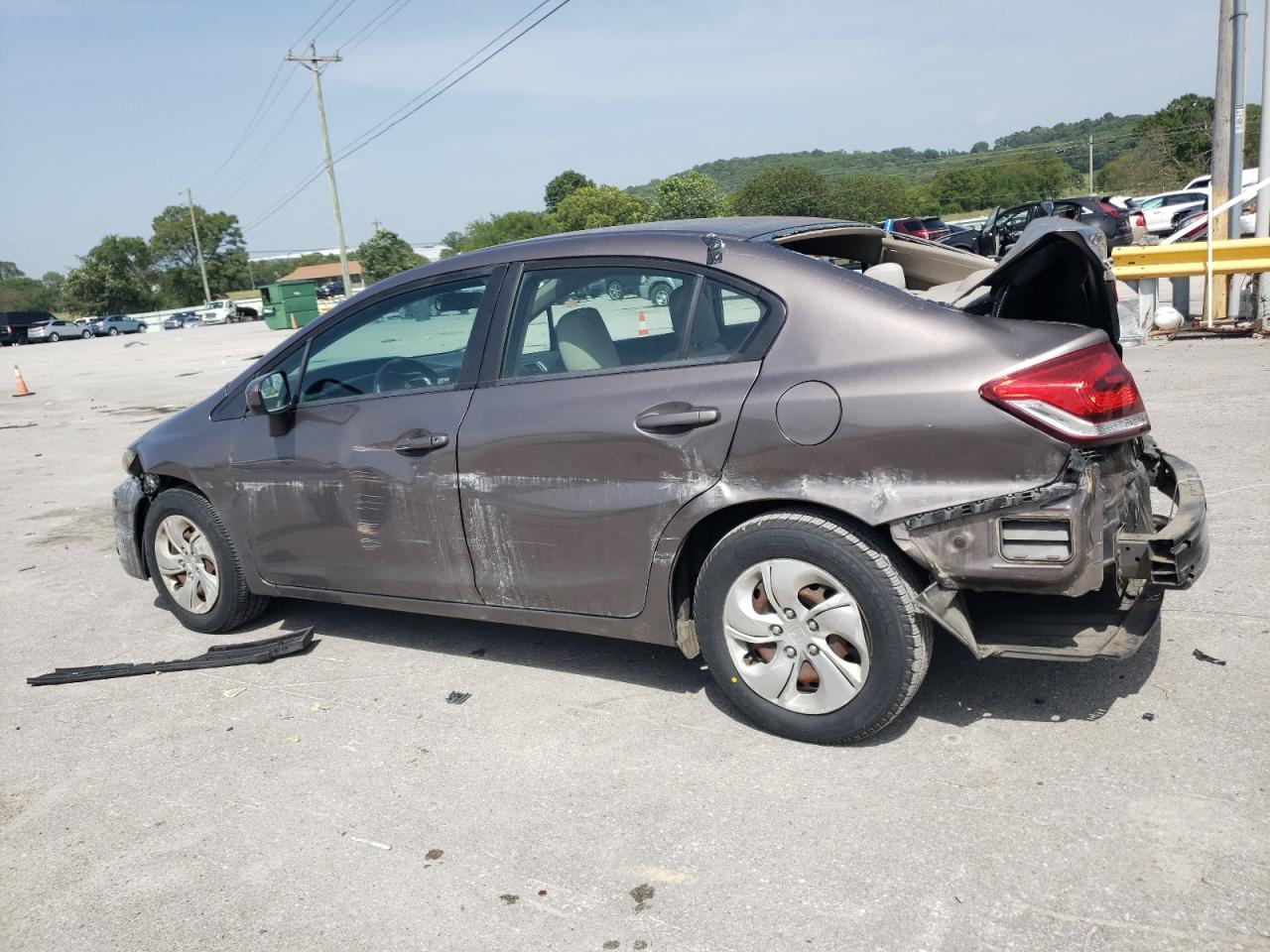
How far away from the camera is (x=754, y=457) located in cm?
334

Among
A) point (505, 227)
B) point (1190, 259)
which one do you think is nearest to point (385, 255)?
point (505, 227)

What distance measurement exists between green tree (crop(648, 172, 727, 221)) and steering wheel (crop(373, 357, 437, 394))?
43760 millimetres

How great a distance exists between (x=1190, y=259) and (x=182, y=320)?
75.9 m

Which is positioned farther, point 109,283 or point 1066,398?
point 109,283

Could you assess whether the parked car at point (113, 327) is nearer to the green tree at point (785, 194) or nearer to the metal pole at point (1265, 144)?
the green tree at point (785, 194)

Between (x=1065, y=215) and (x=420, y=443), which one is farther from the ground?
(x=1065, y=215)

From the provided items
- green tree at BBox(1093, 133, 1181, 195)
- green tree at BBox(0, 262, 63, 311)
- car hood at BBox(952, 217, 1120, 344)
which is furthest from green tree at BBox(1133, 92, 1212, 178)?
green tree at BBox(0, 262, 63, 311)

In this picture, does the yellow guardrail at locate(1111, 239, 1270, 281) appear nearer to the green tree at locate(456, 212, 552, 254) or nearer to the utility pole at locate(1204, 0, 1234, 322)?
the utility pole at locate(1204, 0, 1234, 322)

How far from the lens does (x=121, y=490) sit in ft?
17.5

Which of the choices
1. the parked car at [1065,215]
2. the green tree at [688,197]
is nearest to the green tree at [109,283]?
the green tree at [688,197]

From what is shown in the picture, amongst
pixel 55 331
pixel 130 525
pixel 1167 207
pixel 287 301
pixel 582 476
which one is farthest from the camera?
pixel 55 331

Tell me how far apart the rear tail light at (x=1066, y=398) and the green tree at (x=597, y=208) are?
171 ft

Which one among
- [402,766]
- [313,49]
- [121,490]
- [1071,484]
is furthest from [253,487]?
[313,49]

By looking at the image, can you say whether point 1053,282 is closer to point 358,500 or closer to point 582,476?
point 582,476
